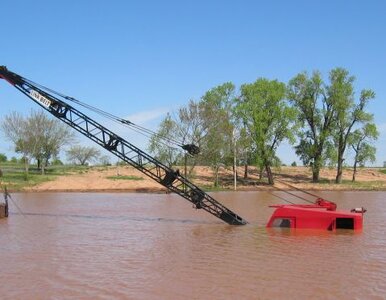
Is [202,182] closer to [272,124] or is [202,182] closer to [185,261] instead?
[272,124]

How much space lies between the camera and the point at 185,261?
14000 mm

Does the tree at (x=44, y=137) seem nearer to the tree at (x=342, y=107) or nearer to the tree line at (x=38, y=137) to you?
the tree line at (x=38, y=137)

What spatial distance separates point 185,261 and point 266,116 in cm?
5089

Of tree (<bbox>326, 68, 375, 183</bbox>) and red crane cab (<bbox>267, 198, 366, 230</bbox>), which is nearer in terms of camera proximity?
red crane cab (<bbox>267, 198, 366, 230</bbox>)

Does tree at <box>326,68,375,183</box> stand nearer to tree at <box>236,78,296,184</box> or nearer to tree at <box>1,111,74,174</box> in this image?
tree at <box>236,78,296,184</box>

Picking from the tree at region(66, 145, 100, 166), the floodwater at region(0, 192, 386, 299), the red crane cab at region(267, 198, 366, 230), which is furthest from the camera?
the tree at region(66, 145, 100, 166)

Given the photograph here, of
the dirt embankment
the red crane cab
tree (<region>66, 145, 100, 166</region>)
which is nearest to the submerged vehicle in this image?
the red crane cab

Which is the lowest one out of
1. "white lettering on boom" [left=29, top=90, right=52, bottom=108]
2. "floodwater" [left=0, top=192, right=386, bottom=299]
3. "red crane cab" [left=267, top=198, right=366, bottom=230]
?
"floodwater" [left=0, top=192, right=386, bottom=299]

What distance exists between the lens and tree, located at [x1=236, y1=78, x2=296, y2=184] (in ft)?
208

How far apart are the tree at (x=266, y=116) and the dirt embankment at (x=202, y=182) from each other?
13.8 feet

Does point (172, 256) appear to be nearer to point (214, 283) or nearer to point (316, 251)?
point (214, 283)

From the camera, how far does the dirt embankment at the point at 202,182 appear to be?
5567 cm

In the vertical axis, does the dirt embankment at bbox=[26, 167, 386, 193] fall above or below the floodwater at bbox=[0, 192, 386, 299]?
above

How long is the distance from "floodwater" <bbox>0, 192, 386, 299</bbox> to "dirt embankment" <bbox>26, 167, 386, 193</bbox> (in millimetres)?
31220
